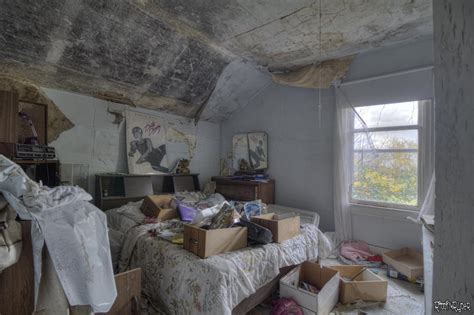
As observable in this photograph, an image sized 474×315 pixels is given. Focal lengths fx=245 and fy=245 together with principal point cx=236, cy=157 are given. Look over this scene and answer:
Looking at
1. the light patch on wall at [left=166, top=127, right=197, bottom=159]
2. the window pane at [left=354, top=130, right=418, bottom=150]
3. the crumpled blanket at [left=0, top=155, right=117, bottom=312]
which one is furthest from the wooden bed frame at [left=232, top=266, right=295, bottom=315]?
the light patch on wall at [left=166, top=127, right=197, bottom=159]

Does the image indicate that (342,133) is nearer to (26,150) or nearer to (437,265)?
(437,265)

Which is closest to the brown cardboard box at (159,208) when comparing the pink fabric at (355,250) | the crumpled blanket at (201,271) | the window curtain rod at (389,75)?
the crumpled blanket at (201,271)

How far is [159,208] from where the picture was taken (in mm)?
2781

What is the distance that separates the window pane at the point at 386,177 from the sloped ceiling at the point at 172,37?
1409mm

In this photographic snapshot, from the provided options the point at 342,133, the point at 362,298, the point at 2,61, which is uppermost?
the point at 2,61

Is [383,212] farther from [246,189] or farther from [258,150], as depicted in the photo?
[258,150]

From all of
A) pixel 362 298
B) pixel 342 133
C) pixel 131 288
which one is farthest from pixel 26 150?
pixel 342 133

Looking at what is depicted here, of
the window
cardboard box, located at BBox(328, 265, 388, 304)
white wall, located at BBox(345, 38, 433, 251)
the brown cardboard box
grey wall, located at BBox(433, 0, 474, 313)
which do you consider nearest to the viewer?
grey wall, located at BBox(433, 0, 474, 313)

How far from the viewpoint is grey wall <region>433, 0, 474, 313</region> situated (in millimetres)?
420

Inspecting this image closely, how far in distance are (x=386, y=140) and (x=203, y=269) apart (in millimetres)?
2835

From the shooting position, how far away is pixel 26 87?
2.75 meters

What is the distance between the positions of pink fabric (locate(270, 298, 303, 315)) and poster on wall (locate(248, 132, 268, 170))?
2.53 metres

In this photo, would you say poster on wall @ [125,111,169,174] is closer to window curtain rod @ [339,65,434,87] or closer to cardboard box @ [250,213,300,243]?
cardboard box @ [250,213,300,243]

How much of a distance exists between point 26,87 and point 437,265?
12.2ft
